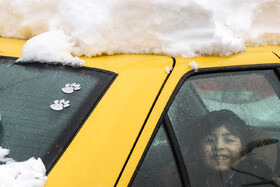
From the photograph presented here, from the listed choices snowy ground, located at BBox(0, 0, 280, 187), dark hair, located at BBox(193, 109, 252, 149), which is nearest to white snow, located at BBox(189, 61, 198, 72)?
snowy ground, located at BBox(0, 0, 280, 187)

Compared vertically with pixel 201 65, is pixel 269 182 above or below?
below

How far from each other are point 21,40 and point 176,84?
107 centimetres

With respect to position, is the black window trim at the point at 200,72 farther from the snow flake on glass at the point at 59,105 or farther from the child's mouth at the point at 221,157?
the snow flake on glass at the point at 59,105

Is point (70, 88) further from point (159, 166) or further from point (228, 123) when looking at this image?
point (228, 123)

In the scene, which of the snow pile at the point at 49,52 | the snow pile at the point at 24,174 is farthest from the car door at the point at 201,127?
the snow pile at the point at 49,52

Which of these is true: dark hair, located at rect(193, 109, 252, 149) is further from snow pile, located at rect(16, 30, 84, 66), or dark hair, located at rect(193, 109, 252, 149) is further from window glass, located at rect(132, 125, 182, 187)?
snow pile, located at rect(16, 30, 84, 66)

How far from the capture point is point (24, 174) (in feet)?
5.89

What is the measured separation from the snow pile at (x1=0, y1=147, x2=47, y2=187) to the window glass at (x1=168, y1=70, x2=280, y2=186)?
22.7 inches

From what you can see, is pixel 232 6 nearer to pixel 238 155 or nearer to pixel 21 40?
pixel 238 155

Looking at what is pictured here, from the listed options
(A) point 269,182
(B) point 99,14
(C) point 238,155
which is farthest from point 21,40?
(A) point 269,182

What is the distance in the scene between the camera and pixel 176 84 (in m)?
2.09

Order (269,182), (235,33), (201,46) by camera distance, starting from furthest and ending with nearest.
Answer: (235,33) → (201,46) → (269,182)

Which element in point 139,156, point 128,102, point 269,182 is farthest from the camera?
point 269,182

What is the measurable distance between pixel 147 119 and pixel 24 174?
0.53 m
